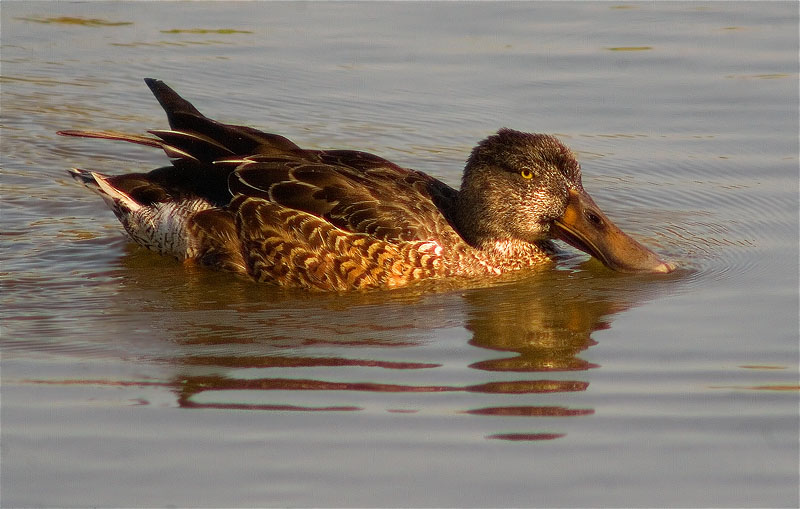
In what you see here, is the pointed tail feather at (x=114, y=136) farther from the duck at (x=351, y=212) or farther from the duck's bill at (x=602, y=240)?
the duck's bill at (x=602, y=240)

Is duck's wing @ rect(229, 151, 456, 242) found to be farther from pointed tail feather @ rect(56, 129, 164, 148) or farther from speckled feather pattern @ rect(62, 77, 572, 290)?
pointed tail feather @ rect(56, 129, 164, 148)

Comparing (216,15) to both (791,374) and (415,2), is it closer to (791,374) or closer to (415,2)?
(415,2)

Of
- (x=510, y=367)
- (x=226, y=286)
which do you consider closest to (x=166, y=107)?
(x=226, y=286)

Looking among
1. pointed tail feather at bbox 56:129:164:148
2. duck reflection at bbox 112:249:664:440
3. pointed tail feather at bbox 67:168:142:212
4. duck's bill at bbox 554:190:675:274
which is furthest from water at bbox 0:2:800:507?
pointed tail feather at bbox 56:129:164:148

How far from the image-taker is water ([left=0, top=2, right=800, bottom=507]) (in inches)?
231

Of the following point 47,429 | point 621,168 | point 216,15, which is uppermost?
point 216,15

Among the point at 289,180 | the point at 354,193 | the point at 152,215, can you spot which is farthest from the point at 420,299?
the point at 152,215

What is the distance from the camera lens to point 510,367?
7.21m

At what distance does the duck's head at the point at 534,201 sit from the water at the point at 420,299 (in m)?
0.25

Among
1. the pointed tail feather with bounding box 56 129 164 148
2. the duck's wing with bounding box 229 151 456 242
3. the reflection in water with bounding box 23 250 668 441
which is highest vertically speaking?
the pointed tail feather with bounding box 56 129 164 148

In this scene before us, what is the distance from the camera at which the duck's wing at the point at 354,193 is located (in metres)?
8.80

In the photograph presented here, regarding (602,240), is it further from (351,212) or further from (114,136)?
(114,136)

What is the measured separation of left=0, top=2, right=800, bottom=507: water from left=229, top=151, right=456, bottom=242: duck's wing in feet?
1.67

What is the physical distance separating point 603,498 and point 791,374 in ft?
6.40
